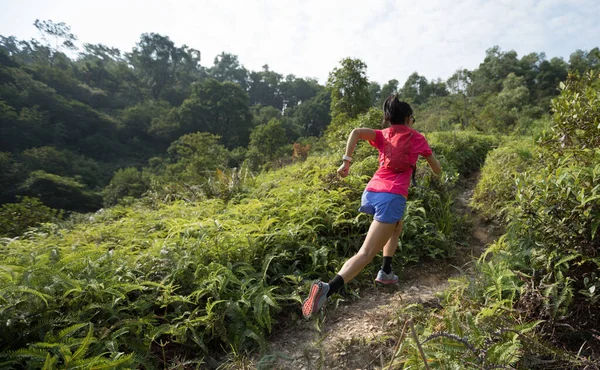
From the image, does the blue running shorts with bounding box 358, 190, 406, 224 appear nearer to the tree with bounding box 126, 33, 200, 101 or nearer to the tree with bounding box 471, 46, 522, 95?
the tree with bounding box 471, 46, 522, 95

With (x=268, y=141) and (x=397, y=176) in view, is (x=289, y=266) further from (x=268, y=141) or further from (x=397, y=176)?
(x=268, y=141)

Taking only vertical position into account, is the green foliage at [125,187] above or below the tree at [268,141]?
below

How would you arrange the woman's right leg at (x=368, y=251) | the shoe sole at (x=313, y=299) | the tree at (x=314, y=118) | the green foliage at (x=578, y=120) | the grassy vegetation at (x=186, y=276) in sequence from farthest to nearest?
the tree at (x=314, y=118)
the green foliage at (x=578, y=120)
the woman's right leg at (x=368, y=251)
the shoe sole at (x=313, y=299)
the grassy vegetation at (x=186, y=276)

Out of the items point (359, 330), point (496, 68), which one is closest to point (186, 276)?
point (359, 330)

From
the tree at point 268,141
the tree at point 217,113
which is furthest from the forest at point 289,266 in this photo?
the tree at point 217,113

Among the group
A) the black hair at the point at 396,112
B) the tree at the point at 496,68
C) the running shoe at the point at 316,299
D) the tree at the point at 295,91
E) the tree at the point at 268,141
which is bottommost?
the running shoe at the point at 316,299

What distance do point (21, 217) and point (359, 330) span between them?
6489 mm

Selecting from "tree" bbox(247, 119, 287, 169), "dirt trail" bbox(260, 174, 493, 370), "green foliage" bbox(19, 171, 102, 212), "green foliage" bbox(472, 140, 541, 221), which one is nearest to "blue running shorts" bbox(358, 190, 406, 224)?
"dirt trail" bbox(260, 174, 493, 370)

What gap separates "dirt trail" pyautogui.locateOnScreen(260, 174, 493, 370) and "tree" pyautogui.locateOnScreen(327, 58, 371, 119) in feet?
32.3

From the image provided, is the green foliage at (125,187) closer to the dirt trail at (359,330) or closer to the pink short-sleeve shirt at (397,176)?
the dirt trail at (359,330)

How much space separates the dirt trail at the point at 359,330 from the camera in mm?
2457

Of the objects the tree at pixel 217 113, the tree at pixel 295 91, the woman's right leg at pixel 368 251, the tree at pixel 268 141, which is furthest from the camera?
the tree at pixel 295 91

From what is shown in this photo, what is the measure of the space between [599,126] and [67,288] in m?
5.15

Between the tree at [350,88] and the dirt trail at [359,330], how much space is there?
388 inches
